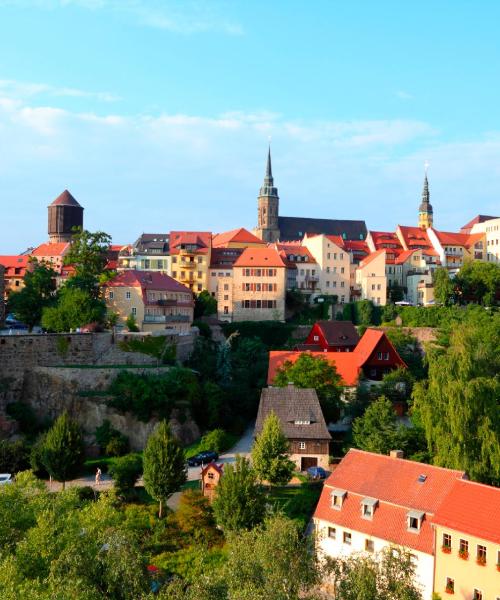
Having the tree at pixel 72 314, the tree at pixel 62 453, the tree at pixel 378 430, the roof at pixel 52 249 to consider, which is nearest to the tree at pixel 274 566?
the tree at pixel 378 430

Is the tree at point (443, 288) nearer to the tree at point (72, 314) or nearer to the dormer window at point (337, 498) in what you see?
the tree at point (72, 314)

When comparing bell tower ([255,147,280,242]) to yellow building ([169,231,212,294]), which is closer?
yellow building ([169,231,212,294])

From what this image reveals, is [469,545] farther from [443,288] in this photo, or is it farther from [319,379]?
[443,288]

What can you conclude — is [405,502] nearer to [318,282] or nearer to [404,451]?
[404,451]

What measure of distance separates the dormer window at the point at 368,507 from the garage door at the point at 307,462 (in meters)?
11.5

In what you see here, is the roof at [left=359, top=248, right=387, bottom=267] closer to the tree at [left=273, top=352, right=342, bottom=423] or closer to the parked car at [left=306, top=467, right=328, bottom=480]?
the tree at [left=273, top=352, right=342, bottom=423]

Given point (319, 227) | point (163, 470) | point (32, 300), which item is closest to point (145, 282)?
point (32, 300)

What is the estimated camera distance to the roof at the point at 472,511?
2834 centimetres

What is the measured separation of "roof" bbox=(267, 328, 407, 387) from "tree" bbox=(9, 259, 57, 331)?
2126 cm

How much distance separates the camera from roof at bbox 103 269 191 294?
2559 inches

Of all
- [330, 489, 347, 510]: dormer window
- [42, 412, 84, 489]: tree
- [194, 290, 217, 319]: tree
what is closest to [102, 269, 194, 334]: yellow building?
[194, 290, 217, 319]: tree

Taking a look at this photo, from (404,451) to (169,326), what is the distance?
29289mm

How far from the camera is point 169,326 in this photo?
65250 millimetres

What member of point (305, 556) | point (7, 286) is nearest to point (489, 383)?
point (305, 556)
